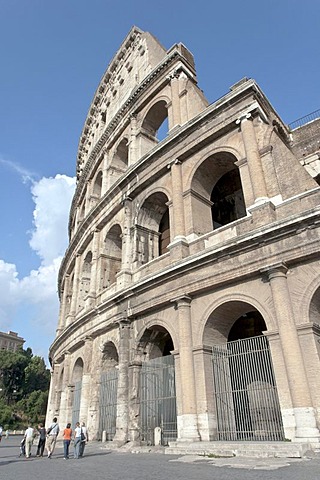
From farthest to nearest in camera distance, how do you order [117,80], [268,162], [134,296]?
[117,80]
[134,296]
[268,162]

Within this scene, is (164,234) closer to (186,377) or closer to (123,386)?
(123,386)

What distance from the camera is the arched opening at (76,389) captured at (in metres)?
13.1

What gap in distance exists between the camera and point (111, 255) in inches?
574

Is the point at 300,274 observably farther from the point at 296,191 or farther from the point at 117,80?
the point at 117,80

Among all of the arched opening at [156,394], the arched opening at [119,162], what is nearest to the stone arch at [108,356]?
the arched opening at [156,394]

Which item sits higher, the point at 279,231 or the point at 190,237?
the point at 190,237

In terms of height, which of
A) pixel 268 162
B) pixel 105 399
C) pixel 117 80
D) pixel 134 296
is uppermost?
pixel 117 80

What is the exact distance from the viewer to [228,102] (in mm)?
10445

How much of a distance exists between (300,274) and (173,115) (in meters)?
7.95

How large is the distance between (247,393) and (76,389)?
7.78 m

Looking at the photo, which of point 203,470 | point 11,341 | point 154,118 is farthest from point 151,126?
point 11,341

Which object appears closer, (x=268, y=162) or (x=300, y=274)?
(x=300, y=274)

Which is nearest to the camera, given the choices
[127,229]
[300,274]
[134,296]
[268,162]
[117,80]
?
[300,274]

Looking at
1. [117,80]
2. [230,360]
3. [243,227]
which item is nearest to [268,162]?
[243,227]
